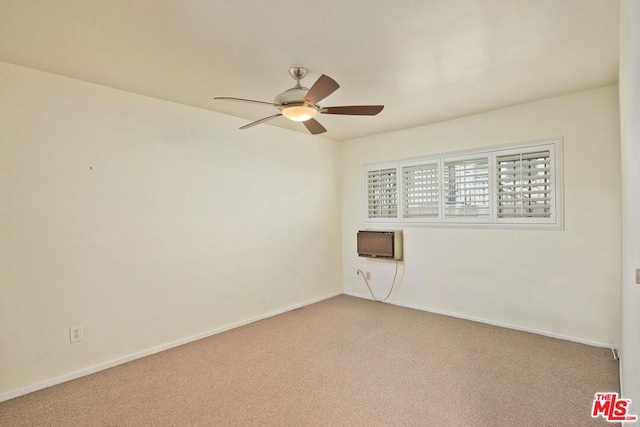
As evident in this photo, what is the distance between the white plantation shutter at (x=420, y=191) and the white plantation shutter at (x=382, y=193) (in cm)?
14

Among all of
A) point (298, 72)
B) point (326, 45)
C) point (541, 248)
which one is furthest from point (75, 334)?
point (541, 248)

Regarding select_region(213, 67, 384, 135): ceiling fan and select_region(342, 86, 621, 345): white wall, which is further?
select_region(342, 86, 621, 345): white wall

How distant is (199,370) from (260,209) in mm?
1898

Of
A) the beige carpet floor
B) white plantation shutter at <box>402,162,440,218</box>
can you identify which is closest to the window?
white plantation shutter at <box>402,162,440,218</box>

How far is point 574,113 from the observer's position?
3.18 m

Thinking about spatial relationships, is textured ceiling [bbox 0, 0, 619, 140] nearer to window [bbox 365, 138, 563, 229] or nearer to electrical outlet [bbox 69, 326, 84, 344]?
window [bbox 365, 138, 563, 229]

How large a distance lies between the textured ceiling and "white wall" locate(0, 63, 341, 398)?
341 mm

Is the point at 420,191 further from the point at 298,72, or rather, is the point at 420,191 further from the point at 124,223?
the point at 124,223

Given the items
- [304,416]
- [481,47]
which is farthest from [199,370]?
[481,47]

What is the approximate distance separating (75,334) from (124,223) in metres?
0.95

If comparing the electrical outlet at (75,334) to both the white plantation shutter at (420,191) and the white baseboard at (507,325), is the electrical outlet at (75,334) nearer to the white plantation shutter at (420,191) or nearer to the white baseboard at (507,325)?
the white baseboard at (507,325)

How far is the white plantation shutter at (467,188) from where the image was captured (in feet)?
12.4

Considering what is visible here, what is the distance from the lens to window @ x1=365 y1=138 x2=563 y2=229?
3.36 metres

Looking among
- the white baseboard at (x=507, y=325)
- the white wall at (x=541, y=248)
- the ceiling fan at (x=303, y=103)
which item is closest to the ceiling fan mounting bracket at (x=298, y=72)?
the ceiling fan at (x=303, y=103)
